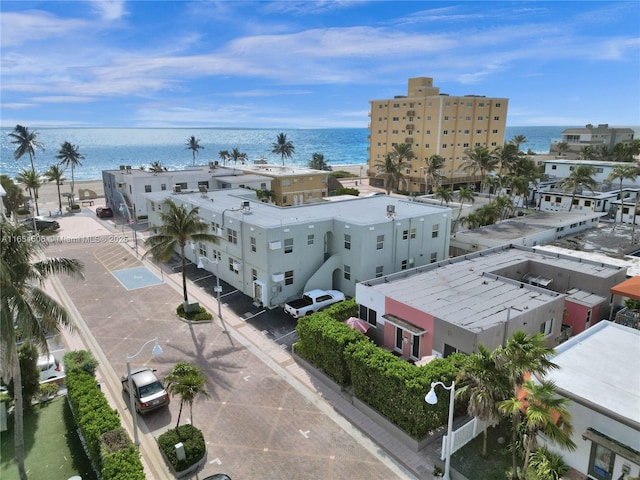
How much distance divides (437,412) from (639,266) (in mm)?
23106

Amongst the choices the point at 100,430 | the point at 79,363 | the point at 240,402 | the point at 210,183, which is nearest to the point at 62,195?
the point at 210,183

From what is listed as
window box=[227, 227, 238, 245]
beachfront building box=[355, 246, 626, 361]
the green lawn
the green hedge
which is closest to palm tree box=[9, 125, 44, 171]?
window box=[227, 227, 238, 245]

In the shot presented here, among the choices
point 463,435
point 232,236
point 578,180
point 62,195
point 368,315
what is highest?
point 578,180

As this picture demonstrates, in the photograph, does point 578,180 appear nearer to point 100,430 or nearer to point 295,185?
point 295,185

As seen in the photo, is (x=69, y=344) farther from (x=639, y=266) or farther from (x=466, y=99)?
(x=466, y=99)

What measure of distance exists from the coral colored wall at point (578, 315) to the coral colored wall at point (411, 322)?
1030 cm

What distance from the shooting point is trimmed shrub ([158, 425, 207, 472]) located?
52.1 feet

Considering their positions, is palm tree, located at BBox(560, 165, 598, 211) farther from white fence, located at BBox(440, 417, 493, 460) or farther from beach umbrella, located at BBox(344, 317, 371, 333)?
white fence, located at BBox(440, 417, 493, 460)

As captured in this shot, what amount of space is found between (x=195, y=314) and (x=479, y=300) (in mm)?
18531

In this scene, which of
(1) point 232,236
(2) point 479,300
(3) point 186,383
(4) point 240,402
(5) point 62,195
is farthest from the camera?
(5) point 62,195

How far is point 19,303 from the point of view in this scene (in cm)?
1328

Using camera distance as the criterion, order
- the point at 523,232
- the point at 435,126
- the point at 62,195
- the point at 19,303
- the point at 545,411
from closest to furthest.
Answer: the point at 545,411 → the point at 19,303 → the point at 523,232 → the point at 62,195 → the point at 435,126

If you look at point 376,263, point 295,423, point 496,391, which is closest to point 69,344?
point 295,423

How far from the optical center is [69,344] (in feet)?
83.3
